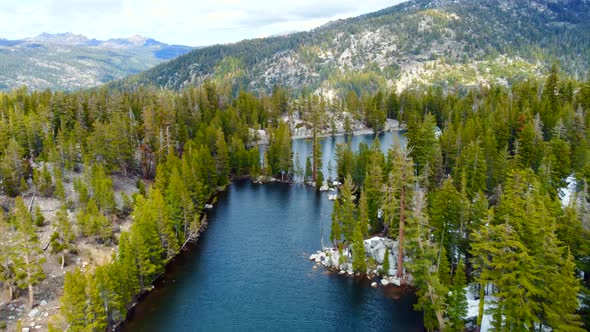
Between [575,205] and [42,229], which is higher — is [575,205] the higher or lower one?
the higher one

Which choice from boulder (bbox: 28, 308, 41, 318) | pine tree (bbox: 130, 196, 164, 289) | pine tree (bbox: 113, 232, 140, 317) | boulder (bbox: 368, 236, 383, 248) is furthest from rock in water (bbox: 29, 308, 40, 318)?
boulder (bbox: 368, 236, 383, 248)

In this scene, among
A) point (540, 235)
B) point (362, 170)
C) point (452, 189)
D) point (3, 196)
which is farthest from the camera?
point (362, 170)

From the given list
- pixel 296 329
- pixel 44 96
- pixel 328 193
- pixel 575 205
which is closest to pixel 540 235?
pixel 575 205

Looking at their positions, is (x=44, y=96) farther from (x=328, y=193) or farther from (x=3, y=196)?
(x=328, y=193)

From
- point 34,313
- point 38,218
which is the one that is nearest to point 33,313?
point 34,313

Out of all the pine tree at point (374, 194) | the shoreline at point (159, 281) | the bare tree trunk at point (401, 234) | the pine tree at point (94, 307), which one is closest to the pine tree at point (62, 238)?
the shoreline at point (159, 281)
